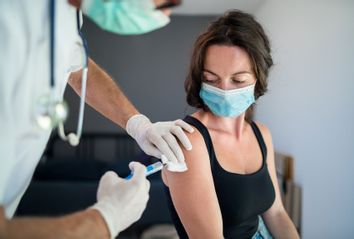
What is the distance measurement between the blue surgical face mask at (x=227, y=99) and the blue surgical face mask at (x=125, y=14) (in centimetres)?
40

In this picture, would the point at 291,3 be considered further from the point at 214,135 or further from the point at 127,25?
the point at 127,25

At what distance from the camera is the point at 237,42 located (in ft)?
3.08

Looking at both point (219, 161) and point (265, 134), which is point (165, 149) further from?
point (265, 134)

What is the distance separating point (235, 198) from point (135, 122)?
14.4 inches

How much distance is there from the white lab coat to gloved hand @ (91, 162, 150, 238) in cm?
16

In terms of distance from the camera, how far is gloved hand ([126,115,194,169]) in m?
0.82

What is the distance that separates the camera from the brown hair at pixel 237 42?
3.10 ft

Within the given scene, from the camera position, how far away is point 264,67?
989 mm

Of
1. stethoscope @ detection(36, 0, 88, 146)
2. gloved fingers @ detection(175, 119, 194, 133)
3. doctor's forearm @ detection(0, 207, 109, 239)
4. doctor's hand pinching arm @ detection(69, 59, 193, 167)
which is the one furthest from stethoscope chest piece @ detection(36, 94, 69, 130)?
gloved fingers @ detection(175, 119, 194, 133)

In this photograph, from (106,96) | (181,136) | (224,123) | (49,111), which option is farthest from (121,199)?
(224,123)

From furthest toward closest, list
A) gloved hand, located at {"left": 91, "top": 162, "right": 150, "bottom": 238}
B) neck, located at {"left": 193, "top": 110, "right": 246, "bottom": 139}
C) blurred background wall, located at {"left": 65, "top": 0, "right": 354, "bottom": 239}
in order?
blurred background wall, located at {"left": 65, "top": 0, "right": 354, "bottom": 239}
neck, located at {"left": 193, "top": 110, "right": 246, "bottom": 139}
gloved hand, located at {"left": 91, "top": 162, "right": 150, "bottom": 238}

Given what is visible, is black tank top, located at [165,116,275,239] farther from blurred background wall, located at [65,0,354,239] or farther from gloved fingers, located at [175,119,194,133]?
blurred background wall, located at [65,0,354,239]

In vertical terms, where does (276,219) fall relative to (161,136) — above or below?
below

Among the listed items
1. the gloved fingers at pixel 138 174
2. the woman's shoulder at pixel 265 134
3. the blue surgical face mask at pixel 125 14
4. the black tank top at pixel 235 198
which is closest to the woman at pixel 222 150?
the black tank top at pixel 235 198
